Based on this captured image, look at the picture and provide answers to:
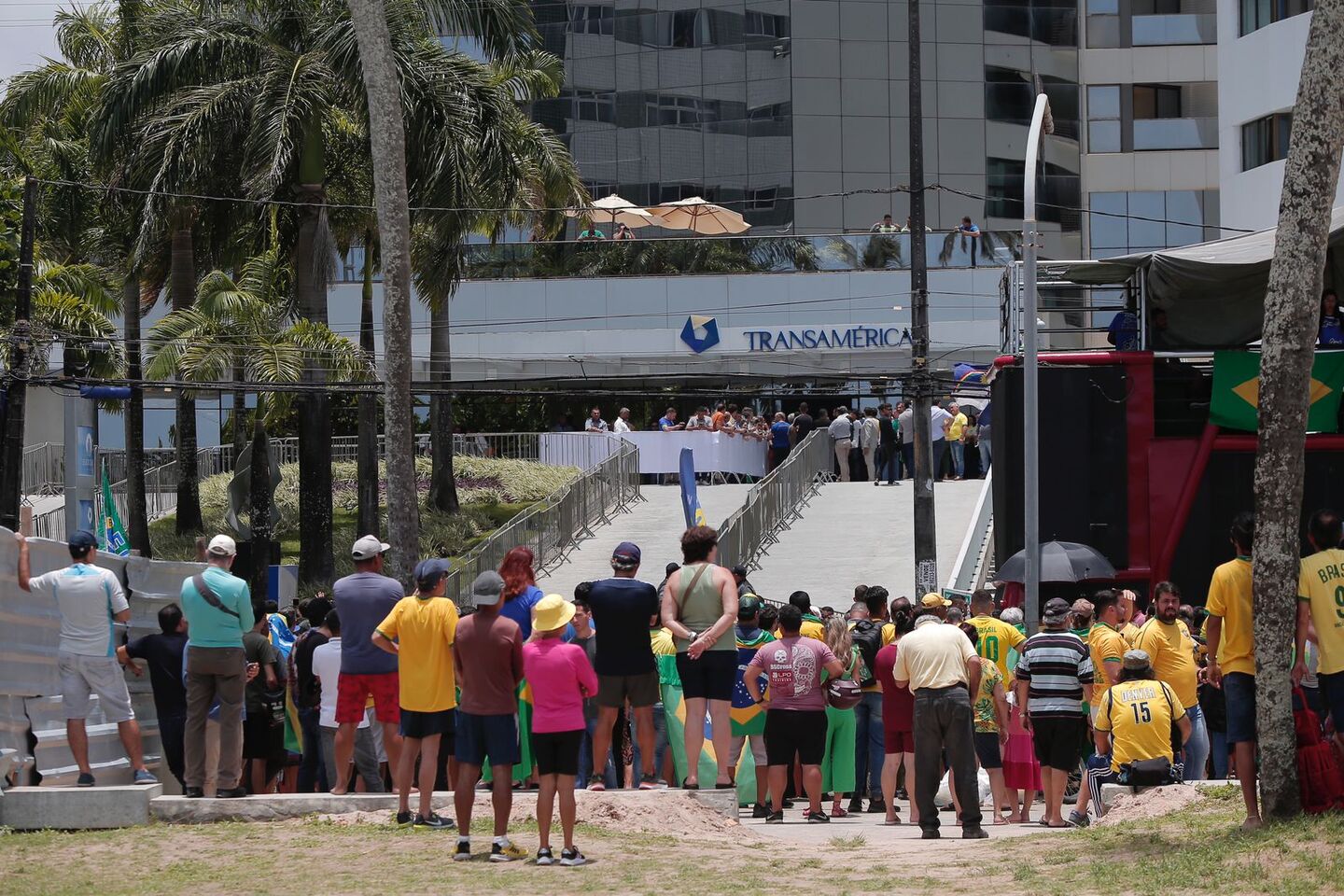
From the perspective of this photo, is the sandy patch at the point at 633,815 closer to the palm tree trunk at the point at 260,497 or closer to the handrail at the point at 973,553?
the handrail at the point at 973,553

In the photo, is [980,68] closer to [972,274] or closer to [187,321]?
[972,274]

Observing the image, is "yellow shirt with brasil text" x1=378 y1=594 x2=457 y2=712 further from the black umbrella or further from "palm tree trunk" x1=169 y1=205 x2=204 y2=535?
"palm tree trunk" x1=169 y1=205 x2=204 y2=535

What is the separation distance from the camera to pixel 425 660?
10.5m

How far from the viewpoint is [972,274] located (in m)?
40.6

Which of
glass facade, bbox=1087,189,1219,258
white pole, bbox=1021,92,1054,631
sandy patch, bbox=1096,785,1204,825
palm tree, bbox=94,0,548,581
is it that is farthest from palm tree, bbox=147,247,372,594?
glass facade, bbox=1087,189,1219,258

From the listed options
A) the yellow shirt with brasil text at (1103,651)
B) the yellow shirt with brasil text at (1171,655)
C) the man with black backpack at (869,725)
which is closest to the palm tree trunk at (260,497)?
the man with black backpack at (869,725)

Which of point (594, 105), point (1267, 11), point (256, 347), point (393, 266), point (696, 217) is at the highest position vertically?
point (594, 105)

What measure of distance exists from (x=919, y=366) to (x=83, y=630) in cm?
1577

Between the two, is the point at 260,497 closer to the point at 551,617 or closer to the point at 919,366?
the point at 919,366

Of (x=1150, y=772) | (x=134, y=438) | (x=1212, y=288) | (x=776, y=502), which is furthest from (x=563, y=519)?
(x=1150, y=772)

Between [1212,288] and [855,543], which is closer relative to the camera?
[1212,288]

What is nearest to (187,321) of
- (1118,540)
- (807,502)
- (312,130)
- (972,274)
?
(312,130)

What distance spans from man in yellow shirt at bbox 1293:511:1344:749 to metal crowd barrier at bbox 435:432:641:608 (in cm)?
1639

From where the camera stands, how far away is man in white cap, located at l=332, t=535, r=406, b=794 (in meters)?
11.2
